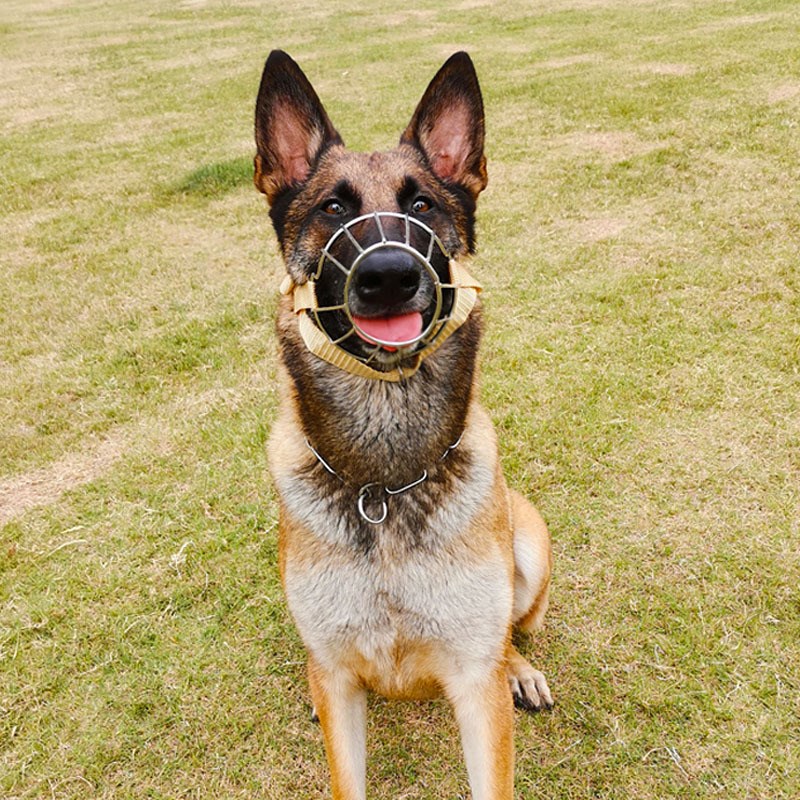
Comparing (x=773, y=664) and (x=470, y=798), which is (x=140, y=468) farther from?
(x=773, y=664)

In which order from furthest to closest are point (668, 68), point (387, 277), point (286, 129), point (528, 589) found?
point (668, 68) < point (528, 589) < point (286, 129) < point (387, 277)

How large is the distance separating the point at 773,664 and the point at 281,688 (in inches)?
84.9

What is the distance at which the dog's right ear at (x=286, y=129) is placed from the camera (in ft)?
8.15

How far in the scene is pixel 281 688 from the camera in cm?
311

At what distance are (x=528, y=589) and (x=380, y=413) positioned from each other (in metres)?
1.17

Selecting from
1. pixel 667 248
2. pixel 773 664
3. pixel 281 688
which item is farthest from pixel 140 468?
pixel 667 248

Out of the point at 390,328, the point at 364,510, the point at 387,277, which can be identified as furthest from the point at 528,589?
the point at 387,277

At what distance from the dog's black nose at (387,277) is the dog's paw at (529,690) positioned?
5.95ft

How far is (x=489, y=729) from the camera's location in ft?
7.48

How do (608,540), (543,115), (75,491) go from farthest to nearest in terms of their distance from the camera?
1. (543,115)
2. (75,491)
3. (608,540)

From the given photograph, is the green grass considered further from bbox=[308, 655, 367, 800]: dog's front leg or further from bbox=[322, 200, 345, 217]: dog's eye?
bbox=[322, 200, 345, 217]: dog's eye

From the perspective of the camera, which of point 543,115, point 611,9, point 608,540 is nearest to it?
point 608,540

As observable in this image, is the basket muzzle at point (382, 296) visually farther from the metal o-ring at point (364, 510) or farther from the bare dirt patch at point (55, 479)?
the bare dirt patch at point (55, 479)

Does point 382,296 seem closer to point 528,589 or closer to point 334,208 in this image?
point 334,208
